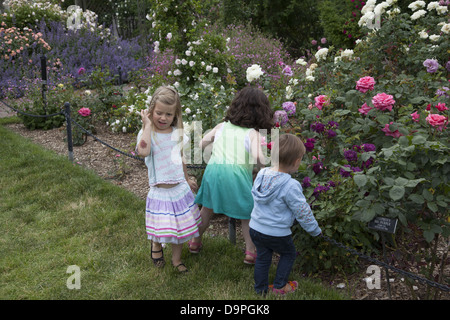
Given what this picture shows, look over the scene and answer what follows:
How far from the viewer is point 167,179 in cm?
301

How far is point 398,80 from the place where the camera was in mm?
3447

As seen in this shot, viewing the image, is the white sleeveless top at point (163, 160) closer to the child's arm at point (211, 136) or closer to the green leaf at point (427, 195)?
the child's arm at point (211, 136)

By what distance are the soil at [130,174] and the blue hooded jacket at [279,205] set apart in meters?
0.58

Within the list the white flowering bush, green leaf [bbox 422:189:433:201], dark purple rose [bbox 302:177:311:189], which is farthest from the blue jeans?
the white flowering bush

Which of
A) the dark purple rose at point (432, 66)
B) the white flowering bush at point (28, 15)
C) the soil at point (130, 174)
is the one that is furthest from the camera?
the white flowering bush at point (28, 15)

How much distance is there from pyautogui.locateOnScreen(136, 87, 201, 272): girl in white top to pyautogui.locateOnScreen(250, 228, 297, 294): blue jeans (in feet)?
1.92

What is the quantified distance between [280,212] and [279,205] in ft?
0.16

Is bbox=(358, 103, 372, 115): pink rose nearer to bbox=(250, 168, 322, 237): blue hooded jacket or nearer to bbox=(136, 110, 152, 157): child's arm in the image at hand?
bbox=(250, 168, 322, 237): blue hooded jacket

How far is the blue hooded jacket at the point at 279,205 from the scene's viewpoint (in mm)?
2508

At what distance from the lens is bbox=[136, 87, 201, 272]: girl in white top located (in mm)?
2951

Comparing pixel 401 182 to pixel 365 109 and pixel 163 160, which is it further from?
pixel 163 160

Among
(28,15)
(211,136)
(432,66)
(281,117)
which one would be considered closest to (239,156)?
(211,136)

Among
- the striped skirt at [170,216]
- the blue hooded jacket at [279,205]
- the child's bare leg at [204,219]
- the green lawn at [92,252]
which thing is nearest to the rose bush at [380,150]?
the blue hooded jacket at [279,205]
